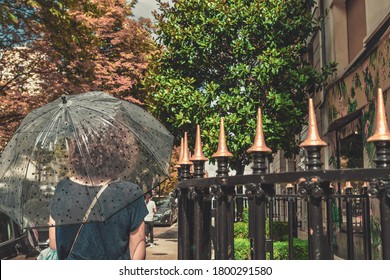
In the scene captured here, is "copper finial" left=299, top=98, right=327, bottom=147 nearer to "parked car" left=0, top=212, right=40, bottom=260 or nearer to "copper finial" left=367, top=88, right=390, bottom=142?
"copper finial" left=367, top=88, right=390, bottom=142

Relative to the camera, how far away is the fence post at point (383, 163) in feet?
6.82

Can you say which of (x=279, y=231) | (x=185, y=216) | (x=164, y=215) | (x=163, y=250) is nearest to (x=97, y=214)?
→ (x=185, y=216)

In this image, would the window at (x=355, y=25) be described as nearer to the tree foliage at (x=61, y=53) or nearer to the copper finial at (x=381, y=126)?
the tree foliage at (x=61, y=53)

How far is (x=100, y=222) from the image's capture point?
10.5 feet

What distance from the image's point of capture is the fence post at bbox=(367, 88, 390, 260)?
2.08 meters

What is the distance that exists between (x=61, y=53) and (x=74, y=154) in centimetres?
1136

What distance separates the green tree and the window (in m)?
0.99

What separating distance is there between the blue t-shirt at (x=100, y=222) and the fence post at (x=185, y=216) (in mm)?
524

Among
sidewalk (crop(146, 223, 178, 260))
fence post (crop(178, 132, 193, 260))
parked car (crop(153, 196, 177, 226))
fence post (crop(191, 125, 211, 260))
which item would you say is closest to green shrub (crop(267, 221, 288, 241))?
sidewalk (crop(146, 223, 178, 260))

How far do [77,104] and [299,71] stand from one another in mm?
12077

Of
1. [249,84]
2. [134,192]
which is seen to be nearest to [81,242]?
[134,192]

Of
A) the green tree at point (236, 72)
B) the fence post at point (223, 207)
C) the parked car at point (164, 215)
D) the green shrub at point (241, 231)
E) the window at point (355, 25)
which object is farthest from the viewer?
the parked car at point (164, 215)

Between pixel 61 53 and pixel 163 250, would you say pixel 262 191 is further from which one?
pixel 163 250

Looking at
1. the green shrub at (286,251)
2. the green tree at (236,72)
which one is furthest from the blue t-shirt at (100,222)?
the green tree at (236,72)
